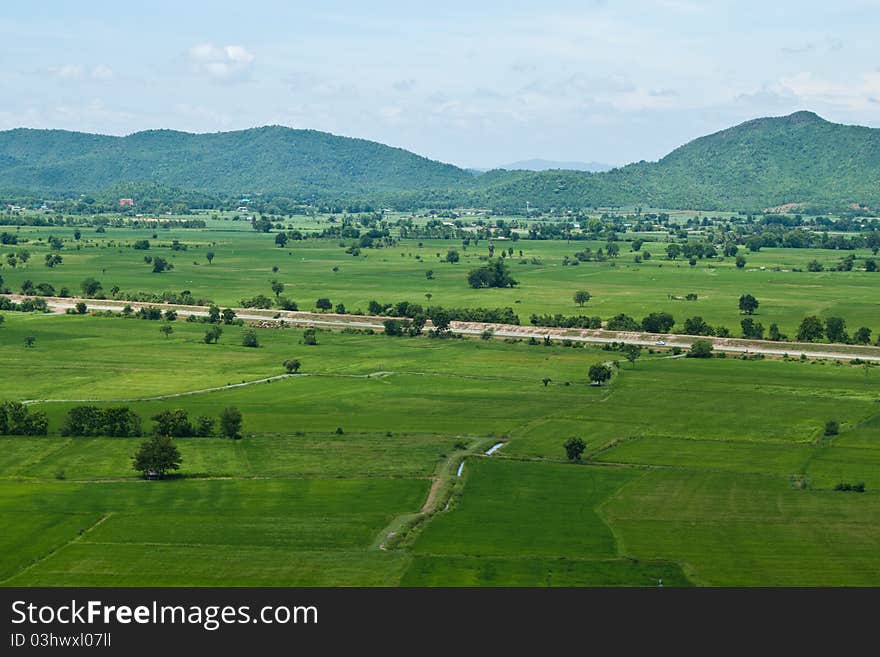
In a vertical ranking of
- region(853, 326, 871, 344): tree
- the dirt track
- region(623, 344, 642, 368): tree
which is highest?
region(853, 326, 871, 344): tree

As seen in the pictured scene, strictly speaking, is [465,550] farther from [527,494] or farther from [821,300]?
[821,300]

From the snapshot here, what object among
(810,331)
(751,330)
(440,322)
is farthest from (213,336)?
(810,331)

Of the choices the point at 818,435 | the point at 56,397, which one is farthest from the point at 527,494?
the point at 56,397

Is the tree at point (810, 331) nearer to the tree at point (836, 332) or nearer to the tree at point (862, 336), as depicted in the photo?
the tree at point (836, 332)

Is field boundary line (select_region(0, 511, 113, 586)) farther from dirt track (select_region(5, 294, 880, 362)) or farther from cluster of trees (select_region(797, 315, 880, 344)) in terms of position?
cluster of trees (select_region(797, 315, 880, 344))

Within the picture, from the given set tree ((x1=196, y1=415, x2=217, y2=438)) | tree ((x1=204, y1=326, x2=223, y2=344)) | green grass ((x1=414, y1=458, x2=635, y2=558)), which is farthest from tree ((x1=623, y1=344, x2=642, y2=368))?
tree ((x1=196, y1=415, x2=217, y2=438))

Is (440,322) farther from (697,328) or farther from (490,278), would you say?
(490,278)
